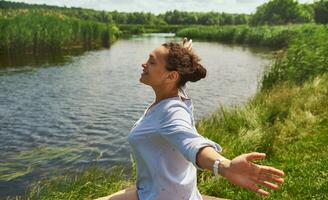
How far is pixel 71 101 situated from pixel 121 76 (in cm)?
677

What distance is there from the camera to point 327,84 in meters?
12.4

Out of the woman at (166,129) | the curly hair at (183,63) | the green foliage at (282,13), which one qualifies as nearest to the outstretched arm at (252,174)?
the woman at (166,129)

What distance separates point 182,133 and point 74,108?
1239 centimetres

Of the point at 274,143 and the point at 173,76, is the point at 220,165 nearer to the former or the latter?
the point at 173,76

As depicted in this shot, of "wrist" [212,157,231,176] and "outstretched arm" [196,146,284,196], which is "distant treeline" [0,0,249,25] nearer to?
"wrist" [212,157,231,176]

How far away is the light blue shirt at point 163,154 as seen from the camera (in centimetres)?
286

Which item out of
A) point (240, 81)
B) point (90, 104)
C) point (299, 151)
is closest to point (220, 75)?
point (240, 81)

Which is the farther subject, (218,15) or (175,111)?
(218,15)

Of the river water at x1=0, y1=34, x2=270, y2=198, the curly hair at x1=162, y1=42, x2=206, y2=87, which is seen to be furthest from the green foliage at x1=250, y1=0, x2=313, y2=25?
the curly hair at x1=162, y1=42, x2=206, y2=87

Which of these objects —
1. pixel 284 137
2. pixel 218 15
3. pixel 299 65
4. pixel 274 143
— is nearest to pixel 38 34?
pixel 299 65

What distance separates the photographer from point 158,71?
2994mm

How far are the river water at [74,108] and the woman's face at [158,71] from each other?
18.3 ft

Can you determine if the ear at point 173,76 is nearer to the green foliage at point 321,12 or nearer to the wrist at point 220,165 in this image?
the wrist at point 220,165

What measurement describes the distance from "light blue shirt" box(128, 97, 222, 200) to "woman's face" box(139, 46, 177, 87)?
0.13 metres
